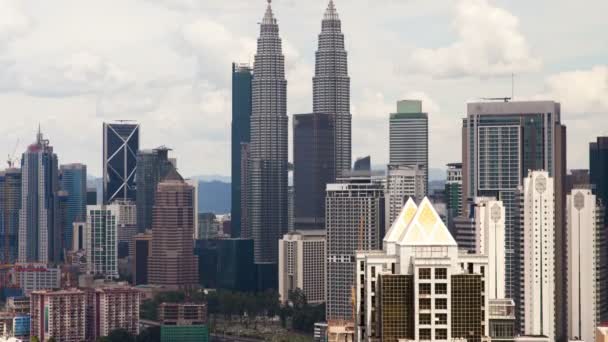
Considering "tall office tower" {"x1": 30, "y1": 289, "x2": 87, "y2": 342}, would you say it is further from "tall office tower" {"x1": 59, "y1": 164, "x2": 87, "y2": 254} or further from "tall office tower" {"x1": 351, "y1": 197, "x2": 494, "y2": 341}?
"tall office tower" {"x1": 351, "y1": 197, "x2": 494, "y2": 341}

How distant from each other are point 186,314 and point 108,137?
76.2 metres

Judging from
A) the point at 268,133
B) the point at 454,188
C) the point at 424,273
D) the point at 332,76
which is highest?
the point at 332,76

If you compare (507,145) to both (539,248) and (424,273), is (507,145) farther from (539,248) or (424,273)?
(424,273)

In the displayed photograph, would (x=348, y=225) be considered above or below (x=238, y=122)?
below

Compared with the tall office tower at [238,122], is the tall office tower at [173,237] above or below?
below

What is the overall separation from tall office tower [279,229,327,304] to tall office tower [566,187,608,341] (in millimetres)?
40830

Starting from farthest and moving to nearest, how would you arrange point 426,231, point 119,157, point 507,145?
point 119,157, point 507,145, point 426,231

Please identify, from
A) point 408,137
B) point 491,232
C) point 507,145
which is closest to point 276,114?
point 408,137

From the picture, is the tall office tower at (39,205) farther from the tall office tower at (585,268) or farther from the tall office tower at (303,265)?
the tall office tower at (585,268)

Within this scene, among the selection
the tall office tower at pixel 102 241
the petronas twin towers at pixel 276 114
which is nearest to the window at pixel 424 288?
the petronas twin towers at pixel 276 114

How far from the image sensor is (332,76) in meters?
156

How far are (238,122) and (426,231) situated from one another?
443 ft

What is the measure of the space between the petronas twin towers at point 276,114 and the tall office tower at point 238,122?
1930 millimetres

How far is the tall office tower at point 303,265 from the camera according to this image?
120 meters
